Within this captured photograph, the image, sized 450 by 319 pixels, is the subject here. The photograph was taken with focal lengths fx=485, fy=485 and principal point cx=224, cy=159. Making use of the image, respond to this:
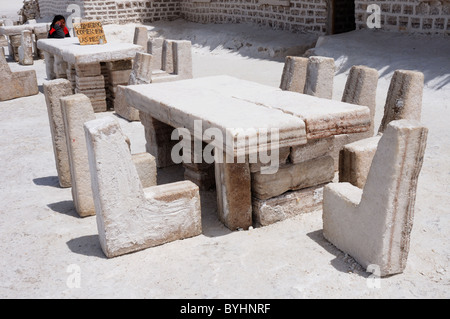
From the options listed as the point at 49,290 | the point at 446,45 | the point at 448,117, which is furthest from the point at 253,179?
the point at 446,45

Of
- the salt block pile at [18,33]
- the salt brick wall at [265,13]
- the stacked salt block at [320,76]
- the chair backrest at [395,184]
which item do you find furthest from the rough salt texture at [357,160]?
the salt block pile at [18,33]

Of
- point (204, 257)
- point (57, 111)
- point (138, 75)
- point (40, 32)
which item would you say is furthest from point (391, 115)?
point (40, 32)

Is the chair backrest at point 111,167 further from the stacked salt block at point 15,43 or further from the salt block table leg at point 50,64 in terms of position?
the stacked salt block at point 15,43

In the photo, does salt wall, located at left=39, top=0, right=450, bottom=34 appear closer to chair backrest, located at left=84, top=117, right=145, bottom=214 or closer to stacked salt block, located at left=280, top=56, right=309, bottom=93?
stacked salt block, located at left=280, top=56, right=309, bottom=93

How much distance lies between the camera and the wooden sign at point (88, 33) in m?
8.81

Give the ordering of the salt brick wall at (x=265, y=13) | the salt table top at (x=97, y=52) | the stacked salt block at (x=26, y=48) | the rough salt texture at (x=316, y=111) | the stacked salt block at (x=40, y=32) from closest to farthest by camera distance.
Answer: the rough salt texture at (x=316, y=111) < the salt table top at (x=97, y=52) < the salt brick wall at (x=265, y=13) < the stacked salt block at (x=26, y=48) < the stacked salt block at (x=40, y=32)

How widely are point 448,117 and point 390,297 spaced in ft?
15.5

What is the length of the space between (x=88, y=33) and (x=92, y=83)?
1178mm

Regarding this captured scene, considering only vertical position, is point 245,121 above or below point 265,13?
below

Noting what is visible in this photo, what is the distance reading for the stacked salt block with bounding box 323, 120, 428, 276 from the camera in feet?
9.46

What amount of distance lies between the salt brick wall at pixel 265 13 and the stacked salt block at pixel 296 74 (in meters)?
7.81

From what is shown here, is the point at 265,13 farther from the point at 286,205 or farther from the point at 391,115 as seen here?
the point at 286,205

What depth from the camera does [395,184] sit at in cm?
296

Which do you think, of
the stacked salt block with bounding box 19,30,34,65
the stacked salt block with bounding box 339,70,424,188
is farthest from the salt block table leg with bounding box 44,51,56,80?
the stacked salt block with bounding box 339,70,424,188
